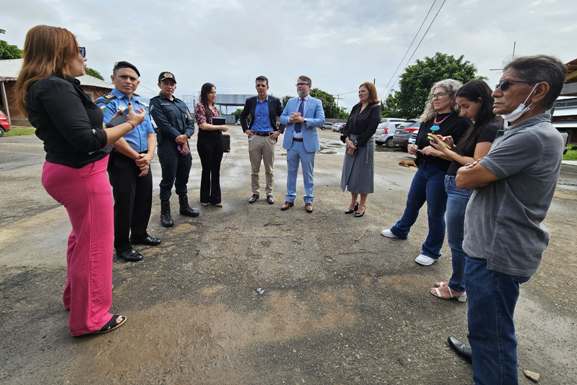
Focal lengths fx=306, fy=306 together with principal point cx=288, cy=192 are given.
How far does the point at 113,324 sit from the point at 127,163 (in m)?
1.43

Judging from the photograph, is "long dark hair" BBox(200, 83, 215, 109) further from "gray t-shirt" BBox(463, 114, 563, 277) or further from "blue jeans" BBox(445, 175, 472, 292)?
"gray t-shirt" BBox(463, 114, 563, 277)

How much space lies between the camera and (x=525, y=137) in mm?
1347

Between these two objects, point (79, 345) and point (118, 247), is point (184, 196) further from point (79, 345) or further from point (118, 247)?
point (79, 345)

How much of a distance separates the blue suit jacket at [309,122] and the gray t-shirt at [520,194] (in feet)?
10.8

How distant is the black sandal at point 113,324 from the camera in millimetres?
2047

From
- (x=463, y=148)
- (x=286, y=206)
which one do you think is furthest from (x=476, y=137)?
(x=286, y=206)

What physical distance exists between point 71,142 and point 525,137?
221 centimetres

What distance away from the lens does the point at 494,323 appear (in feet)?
4.85

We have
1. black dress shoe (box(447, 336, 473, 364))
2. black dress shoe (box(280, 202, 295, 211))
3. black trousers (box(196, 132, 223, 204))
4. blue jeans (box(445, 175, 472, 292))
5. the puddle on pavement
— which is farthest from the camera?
black dress shoe (box(280, 202, 295, 211))

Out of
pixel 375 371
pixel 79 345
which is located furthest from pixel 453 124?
pixel 79 345

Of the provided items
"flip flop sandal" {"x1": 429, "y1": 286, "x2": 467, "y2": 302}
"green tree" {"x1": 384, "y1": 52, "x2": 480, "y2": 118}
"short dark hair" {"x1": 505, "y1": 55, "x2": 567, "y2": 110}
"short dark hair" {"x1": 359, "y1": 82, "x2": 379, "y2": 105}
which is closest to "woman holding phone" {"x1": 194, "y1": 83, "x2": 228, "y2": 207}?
"short dark hair" {"x1": 359, "y1": 82, "x2": 379, "y2": 105}

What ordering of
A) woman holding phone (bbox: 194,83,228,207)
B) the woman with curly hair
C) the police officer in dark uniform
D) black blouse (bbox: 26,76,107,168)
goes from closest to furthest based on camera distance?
1. black blouse (bbox: 26,76,107,168)
2. the woman with curly hair
3. the police officer in dark uniform
4. woman holding phone (bbox: 194,83,228,207)

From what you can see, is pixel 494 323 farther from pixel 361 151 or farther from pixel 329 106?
pixel 329 106

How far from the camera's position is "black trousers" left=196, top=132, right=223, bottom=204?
457 centimetres
